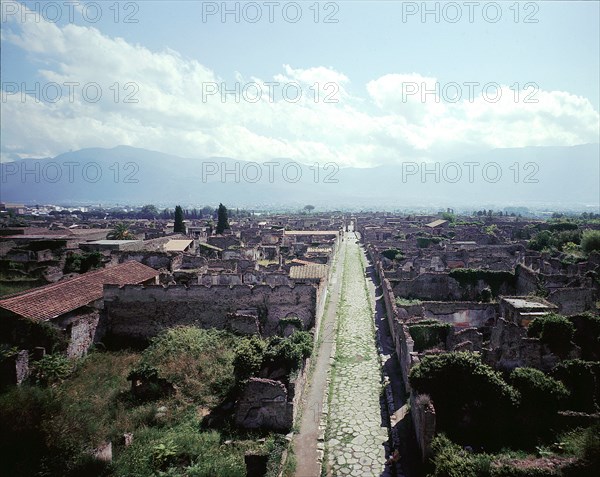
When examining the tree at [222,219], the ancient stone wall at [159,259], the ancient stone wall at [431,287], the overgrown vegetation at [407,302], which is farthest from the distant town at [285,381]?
the tree at [222,219]

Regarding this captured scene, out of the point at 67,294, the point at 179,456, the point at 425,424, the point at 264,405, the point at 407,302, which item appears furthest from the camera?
the point at 407,302

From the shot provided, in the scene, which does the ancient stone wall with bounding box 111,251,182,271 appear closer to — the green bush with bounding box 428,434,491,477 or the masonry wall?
the masonry wall

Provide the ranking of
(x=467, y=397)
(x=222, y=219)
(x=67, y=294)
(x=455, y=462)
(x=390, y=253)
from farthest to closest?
1. (x=222, y=219)
2. (x=390, y=253)
3. (x=67, y=294)
4. (x=467, y=397)
5. (x=455, y=462)

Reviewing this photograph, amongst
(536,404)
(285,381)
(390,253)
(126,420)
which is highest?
(390,253)

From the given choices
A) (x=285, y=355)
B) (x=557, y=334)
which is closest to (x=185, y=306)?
(x=285, y=355)

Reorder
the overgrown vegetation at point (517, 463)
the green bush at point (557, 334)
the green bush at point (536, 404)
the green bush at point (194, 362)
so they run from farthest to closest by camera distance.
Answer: the green bush at point (194, 362)
the green bush at point (557, 334)
the green bush at point (536, 404)
the overgrown vegetation at point (517, 463)

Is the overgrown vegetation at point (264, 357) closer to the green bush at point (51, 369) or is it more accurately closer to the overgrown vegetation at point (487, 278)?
the green bush at point (51, 369)

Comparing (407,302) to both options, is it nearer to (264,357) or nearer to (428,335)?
(428,335)
